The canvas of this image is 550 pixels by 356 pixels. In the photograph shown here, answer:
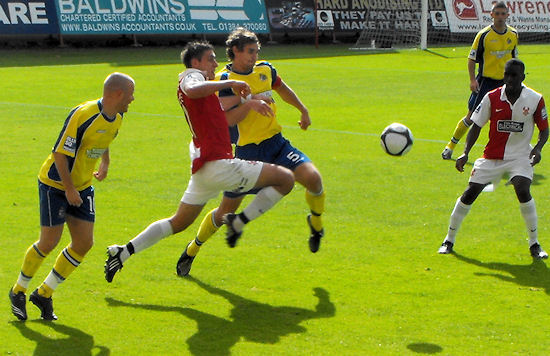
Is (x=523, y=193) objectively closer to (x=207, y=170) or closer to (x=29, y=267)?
(x=207, y=170)

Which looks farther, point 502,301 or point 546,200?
point 546,200

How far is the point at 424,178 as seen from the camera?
12977 millimetres

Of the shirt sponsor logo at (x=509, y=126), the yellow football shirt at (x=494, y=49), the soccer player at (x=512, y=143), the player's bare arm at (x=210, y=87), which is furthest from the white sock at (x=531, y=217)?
the yellow football shirt at (x=494, y=49)

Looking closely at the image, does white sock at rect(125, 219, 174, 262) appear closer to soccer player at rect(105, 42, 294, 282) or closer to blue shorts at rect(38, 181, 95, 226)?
soccer player at rect(105, 42, 294, 282)

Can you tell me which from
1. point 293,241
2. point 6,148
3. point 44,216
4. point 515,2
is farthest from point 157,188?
point 515,2

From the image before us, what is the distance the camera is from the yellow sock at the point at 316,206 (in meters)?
8.52

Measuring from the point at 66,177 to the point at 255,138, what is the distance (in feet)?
8.21

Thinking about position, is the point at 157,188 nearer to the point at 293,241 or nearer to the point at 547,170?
the point at 293,241

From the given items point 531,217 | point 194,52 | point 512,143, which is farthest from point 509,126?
point 194,52

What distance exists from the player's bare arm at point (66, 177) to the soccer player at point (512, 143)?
13.2 ft

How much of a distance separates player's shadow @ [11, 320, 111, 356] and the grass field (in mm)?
20

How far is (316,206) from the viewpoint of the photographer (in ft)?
28.0

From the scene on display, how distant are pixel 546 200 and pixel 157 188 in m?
5.38

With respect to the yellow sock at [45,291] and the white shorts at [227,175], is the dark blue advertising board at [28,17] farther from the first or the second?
Answer: the yellow sock at [45,291]
